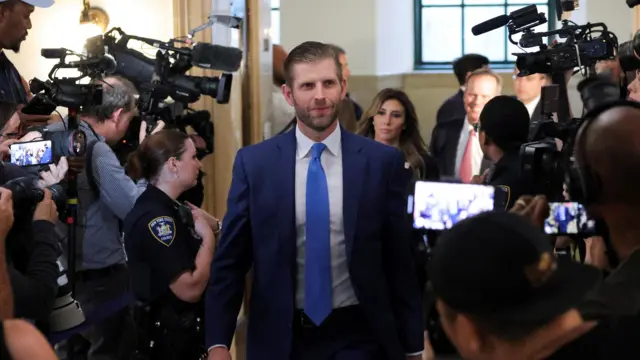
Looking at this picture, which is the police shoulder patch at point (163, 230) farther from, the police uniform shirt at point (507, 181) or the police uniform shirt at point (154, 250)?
the police uniform shirt at point (507, 181)

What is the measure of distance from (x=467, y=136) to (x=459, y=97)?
99 cm

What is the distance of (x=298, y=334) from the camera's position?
327 centimetres

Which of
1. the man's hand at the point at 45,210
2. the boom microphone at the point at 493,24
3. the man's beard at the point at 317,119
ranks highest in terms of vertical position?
the boom microphone at the point at 493,24

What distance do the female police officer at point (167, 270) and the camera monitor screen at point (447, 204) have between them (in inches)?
35.3

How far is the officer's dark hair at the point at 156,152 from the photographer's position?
421cm

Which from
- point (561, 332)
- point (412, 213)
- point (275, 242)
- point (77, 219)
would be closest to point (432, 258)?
point (561, 332)

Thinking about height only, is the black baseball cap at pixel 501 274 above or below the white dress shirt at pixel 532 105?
below

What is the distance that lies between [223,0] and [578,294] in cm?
494

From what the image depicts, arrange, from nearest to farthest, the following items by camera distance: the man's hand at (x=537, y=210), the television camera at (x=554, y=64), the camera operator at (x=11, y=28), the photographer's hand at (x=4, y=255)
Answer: the man's hand at (x=537, y=210), the photographer's hand at (x=4, y=255), the television camera at (x=554, y=64), the camera operator at (x=11, y=28)

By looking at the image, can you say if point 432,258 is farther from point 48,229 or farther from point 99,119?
point 99,119

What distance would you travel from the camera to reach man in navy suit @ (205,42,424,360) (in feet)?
10.6

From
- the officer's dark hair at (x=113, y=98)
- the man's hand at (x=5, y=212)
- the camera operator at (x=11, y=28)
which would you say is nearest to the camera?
the man's hand at (x=5, y=212)

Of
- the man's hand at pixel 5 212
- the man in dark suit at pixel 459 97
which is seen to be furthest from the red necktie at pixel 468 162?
the man's hand at pixel 5 212

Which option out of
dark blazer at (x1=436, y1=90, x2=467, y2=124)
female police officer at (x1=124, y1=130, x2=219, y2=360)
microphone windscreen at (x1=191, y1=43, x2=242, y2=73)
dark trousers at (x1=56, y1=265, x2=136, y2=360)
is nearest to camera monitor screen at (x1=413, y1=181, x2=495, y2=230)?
female police officer at (x1=124, y1=130, x2=219, y2=360)
